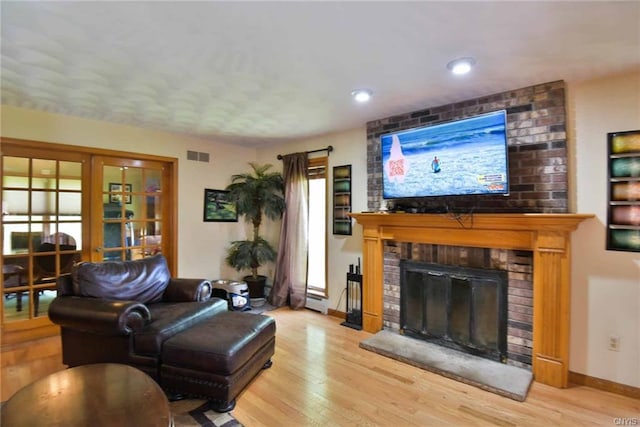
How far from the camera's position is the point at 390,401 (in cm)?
216

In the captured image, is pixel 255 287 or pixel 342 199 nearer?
pixel 342 199

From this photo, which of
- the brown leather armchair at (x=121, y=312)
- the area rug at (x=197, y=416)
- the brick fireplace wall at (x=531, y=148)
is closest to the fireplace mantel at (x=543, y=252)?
the brick fireplace wall at (x=531, y=148)

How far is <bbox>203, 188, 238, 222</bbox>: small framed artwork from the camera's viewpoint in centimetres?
441

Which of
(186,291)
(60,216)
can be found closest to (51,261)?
(60,216)

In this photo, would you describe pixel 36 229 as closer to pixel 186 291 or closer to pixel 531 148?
pixel 186 291

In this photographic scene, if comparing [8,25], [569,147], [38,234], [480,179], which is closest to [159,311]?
[38,234]

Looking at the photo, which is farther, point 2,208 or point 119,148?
point 119,148

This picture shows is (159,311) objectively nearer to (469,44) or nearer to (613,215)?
(469,44)

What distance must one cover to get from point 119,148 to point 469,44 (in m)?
3.70

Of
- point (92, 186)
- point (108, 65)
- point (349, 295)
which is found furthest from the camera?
point (349, 295)

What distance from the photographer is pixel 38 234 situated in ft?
10.6

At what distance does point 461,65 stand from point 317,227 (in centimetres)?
262

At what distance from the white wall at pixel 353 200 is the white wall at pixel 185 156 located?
1452 millimetres

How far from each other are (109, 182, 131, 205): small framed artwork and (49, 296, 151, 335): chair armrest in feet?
5.19
